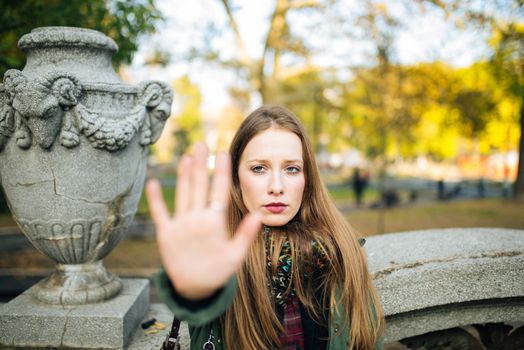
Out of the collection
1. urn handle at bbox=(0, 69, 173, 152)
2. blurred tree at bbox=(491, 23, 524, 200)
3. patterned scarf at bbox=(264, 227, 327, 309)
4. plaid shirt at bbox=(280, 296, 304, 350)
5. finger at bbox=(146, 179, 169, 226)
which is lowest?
plaid shirt at bbox=(280, 296, 304, 350)

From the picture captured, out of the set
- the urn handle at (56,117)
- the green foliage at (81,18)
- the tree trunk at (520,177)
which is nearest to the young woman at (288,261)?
the urn handle at (56,117)

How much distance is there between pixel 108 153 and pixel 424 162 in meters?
66.0

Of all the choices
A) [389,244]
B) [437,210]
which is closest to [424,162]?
[437,210]

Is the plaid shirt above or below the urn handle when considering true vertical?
below

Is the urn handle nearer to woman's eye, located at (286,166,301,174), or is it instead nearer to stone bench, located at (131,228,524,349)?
woman's eye, located at (286,166,301,174)

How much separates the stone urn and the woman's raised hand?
149 centimetres

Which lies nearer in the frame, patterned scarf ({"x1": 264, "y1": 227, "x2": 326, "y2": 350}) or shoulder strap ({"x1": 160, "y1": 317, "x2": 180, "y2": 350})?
shoulder strap ({"x1": 160, "y1": 317, "x2": 180, "y2": 350})

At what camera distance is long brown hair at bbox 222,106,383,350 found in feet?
6.60

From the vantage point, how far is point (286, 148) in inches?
85.1

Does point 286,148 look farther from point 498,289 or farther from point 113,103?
point 498,289

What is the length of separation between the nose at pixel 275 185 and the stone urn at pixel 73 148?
43.1 inches

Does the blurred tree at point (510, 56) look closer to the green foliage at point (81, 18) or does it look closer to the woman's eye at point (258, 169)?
the green foliage at point (81, 18)

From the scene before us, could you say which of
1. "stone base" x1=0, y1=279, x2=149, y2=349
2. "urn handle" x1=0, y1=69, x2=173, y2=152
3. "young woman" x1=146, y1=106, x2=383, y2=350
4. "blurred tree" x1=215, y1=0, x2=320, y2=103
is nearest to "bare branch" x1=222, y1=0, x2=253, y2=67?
"blurred tree" x1=215, y1=0, x2=320, y2=103

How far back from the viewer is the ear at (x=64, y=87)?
2371 mm
